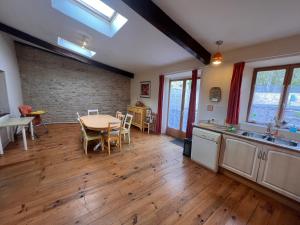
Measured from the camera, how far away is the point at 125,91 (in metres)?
6.32

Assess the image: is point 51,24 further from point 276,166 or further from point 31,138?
point 276,166

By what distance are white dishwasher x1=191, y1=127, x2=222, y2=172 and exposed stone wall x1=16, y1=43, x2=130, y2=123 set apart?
4411 mm

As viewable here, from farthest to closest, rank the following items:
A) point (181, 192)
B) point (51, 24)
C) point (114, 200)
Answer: point (51, 24), point (181, 192), point (114, 200)

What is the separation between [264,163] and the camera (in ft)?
6.23

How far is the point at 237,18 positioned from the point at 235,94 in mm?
1233

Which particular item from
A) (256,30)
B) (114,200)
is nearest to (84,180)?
(114,200)

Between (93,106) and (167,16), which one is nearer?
(167,16)

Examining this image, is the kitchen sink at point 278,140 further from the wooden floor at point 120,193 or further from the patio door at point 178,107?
the patio door at point 178,107

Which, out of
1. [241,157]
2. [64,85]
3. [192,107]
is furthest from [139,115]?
[241,157]

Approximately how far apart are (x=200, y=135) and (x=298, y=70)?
1.86 meters

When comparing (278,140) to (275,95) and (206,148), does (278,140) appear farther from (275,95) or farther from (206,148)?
(206,148)

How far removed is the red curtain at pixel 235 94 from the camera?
8.05ft

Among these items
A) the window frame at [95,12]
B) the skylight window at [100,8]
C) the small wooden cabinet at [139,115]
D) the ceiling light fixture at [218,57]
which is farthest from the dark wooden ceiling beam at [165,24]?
the small wooden cabinet at [139,115]

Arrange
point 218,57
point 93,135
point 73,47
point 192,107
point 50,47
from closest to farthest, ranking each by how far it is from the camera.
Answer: point 218,57
point 93,135
point 192,107
point 50,47
point 73,47
